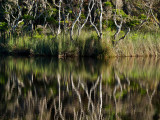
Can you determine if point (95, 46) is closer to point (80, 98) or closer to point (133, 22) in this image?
point (133, 22)

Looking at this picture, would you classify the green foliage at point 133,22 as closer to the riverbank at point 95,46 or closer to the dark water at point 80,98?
the riverbank at point 95,46

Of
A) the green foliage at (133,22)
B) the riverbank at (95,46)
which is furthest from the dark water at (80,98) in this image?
the green foliage at (133,22)

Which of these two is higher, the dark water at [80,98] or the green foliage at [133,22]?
the green foliage at [133,22]

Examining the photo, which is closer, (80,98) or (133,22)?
(80,98)

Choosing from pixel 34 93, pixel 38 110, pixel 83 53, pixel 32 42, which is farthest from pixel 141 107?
pixel 32 42

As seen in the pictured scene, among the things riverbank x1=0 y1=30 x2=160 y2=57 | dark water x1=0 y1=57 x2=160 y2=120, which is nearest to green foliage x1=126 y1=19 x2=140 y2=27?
riverbank x1=0 y1=30 x2=160 y2=57

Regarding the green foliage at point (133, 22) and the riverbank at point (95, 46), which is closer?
the riverbank at point (95, 46)

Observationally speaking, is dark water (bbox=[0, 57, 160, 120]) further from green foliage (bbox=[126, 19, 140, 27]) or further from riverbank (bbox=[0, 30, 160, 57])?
green foliage (bbox=[126, 19, 140, 27])

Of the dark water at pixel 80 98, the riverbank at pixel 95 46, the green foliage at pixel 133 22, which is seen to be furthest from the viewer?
the green foliage at pixel 133 22

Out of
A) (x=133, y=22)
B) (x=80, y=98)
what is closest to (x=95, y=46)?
(x=133, y=22)

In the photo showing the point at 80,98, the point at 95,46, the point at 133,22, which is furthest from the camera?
the point at 133,22

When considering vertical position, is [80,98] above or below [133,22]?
below

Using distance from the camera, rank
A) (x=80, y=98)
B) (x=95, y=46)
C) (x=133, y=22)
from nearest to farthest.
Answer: (x=80, y=98) → (x=95, y=46) → (x=133, y=22)

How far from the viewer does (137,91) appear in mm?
6215
